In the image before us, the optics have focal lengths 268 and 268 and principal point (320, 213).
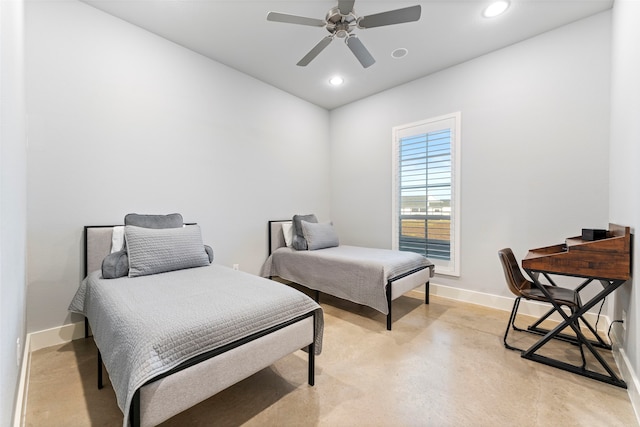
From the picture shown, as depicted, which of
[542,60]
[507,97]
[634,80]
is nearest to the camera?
[634,80]

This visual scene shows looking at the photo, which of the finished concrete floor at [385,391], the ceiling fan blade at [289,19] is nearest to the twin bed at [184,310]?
the finished concrete floor at [385,391]

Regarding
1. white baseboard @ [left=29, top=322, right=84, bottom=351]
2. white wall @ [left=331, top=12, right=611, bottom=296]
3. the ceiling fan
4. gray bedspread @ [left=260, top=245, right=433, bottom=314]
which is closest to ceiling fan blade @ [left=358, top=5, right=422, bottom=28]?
the ceiling fan

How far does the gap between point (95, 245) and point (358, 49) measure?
3.00 metres

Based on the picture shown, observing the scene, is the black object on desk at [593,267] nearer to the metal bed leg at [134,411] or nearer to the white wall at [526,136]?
the white wall at [526,136]

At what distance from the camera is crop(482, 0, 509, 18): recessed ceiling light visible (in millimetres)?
2408

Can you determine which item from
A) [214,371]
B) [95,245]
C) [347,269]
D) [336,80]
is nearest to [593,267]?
[347,269]

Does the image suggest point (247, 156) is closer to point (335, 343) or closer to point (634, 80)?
point (335, 343)

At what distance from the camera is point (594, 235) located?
6.93 ft

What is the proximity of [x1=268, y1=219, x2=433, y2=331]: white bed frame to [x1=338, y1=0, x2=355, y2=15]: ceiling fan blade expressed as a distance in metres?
2.40

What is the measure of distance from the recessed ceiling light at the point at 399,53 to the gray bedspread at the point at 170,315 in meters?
2.96

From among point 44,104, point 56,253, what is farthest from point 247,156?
point 56,253

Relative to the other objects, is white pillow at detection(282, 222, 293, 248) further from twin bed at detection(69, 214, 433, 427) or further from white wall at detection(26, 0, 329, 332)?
twin bed at detection(69, 214, 433, 427)

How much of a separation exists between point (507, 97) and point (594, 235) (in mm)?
1789

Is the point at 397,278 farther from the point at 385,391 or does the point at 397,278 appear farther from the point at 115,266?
the point at 115,266
